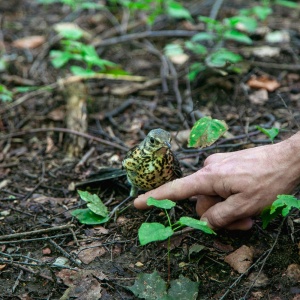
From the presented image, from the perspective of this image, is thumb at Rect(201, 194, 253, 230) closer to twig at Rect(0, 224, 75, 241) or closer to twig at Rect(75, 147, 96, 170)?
twig at Rect(0, 224, 75, 241)

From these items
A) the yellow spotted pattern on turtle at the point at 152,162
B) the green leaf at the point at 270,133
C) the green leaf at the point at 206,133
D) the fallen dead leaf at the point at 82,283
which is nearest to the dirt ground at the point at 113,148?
the fallen dead leaf at the point at 82,283

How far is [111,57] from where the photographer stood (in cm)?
857

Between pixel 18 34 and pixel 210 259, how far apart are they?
6.98 metres

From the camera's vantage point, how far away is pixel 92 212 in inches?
182

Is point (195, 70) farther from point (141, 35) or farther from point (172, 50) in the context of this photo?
point (141, 35)

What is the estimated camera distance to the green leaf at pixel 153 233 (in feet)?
10.6

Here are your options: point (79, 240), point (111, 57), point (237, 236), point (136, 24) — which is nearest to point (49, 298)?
point (79, 240)

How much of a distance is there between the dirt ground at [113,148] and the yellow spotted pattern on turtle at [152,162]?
36cm

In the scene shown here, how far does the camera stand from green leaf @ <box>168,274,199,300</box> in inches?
140

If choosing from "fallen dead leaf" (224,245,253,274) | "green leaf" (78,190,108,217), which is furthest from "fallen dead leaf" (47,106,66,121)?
"fallen dead leaf" (224,245,253,274)

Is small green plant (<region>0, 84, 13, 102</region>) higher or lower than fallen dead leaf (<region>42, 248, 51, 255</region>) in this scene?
higher

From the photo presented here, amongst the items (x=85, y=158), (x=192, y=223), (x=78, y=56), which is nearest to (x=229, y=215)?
(x=192, y=223)

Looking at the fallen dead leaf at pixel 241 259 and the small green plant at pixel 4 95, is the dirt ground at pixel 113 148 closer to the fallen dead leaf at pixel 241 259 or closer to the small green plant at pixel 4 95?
the fallen dead leaf at pixel 241 259

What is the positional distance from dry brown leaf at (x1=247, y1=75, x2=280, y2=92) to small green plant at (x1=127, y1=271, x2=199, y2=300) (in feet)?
13.3
